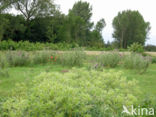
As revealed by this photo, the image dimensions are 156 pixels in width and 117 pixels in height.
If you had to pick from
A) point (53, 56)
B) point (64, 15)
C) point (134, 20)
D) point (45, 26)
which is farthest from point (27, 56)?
point (134, 20)

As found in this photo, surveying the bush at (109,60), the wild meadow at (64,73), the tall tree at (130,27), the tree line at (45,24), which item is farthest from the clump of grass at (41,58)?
the tall tree at (130,27)

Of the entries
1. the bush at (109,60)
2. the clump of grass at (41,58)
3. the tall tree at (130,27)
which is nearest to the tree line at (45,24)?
the tall tree at (130,27)

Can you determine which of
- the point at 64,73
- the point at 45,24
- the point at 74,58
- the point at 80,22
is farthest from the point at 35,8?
the point at 64,73

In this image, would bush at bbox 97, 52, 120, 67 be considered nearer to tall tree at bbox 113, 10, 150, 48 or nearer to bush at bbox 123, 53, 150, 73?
bush at bbox 123, 53, 150, 73

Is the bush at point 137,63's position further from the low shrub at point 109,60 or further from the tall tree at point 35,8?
the tall tree at point 35,8

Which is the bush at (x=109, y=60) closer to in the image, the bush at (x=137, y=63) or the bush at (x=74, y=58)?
the bush at (x=137, y=63)

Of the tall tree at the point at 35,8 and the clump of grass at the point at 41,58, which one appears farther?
the tall tree at the point at 35,8

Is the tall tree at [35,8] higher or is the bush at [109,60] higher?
the tall tree at [35,8]

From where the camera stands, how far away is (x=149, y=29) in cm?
4969

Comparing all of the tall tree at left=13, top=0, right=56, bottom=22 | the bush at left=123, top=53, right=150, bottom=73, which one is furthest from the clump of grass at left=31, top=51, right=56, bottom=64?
the tall tree at left=13, top=0, right=56, bottom=22

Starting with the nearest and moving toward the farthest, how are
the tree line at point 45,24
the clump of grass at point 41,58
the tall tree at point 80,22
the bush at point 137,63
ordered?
1. the bush at point 137,63
2. the clump of grass at point 41,58
3. the tree line at point 45,24
4. the tall tree at point 80,22

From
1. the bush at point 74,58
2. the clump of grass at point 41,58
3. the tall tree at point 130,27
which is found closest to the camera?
the bush at point 74,58

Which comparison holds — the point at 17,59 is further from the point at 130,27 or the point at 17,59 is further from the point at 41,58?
the point at 130,27

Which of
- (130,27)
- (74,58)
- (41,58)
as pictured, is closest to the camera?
(74,58)
